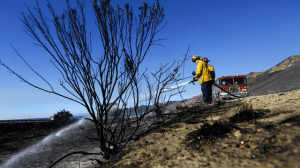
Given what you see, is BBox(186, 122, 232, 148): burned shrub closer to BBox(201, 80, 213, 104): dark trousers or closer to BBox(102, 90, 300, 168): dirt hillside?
BBox(102, 90, 300, 168): dirt hillside

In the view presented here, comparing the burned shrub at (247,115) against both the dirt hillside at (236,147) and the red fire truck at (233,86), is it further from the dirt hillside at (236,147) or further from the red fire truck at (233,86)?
the red fire truck at (233,86)

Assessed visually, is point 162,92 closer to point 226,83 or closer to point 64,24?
point 64,24

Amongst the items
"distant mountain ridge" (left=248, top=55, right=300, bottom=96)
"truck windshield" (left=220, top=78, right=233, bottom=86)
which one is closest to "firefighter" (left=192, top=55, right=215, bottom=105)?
"distant mountain ridge" (left=248, top=55, right=300, bottom=96)

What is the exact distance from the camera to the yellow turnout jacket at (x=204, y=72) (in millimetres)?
5586

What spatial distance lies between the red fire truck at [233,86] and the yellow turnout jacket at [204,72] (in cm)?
479

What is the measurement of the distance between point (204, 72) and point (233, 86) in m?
5.64

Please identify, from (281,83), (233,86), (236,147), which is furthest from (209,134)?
(281,83)

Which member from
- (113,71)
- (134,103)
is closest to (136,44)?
(113,71)

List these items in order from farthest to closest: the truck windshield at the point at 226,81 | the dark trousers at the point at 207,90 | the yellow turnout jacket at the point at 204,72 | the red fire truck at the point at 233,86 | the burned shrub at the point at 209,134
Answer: the truck windshield at the point at 226,81
the red fire truck at the point at 233,86
the dark trousers at the point at 207,90
the yellow turnout jacket at the point at 204,72
the burned shrub at the point at 209,134

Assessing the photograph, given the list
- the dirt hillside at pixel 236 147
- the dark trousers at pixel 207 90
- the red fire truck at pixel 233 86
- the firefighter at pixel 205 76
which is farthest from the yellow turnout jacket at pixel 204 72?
the red fire truck at pixel 233 86

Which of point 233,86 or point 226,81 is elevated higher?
point 226,81

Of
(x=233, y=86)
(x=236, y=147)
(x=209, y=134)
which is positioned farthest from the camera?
(x=233, y=86)

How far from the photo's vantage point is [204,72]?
5660 millimetres

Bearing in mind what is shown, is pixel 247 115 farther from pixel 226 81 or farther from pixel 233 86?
pixel 226 81
